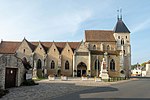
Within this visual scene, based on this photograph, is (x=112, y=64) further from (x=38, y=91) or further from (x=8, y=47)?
(x=38, y=91)

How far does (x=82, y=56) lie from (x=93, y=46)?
6.28 meters

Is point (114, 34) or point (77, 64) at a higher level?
point (114, 34)

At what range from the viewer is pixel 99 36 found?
202ft

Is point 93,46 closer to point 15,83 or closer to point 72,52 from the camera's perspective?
point 72,52

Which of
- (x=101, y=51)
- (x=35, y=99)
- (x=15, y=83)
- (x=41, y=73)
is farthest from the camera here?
(x=101, y=51)

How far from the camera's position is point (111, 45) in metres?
60.3

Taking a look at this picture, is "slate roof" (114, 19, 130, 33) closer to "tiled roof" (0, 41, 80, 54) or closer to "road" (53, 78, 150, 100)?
"tiled roof" (0, 41, 80, 54)

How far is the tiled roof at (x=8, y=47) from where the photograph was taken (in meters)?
55.8

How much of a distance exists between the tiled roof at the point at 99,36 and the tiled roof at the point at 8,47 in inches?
758

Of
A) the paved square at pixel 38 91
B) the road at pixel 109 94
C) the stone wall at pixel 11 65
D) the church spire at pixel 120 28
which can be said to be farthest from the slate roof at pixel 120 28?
the road at pixel 109 94

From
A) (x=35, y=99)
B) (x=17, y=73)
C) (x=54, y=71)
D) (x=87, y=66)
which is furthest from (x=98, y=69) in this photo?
(x=35, y=99)

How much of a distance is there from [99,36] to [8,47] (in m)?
25.1

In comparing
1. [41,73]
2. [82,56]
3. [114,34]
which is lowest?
[41,73]

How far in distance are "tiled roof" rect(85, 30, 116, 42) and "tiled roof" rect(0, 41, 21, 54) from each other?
19255 millimetres
